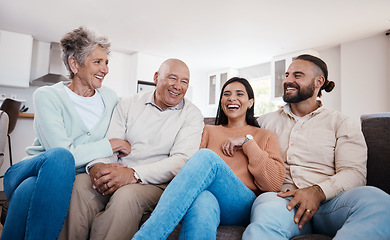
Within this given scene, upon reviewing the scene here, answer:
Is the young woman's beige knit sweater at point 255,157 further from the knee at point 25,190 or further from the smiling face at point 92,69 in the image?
the knee at point 25,190

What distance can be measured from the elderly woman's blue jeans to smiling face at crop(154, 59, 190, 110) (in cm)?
67

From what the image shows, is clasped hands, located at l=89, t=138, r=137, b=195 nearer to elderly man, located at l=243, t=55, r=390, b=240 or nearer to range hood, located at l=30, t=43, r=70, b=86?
elderly man, located at l=243, t=55, r=390, b=240

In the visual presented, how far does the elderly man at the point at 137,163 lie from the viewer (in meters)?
1.35

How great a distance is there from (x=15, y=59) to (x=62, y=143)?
520cm

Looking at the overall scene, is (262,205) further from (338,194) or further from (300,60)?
(300,60)

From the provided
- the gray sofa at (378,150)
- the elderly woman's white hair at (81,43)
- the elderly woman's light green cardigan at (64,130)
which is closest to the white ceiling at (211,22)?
the elderly woman's white hair at (81,43)

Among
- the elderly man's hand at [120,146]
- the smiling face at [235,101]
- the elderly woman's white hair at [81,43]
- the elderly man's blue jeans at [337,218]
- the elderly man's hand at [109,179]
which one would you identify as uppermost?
the elderly woman's white hair at [81,43]

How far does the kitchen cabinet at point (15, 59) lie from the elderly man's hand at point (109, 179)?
527 cm

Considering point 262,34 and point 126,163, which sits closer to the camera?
point 126,163

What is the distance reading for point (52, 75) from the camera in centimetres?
601

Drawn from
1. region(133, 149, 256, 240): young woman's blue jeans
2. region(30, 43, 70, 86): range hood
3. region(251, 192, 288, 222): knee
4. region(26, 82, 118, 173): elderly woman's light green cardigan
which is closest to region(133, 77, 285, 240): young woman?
region(133, 149, 256, 240): young woman's blue jeans

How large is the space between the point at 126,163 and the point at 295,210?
0.96m

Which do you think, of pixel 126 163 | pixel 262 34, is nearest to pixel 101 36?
pixel 126 163

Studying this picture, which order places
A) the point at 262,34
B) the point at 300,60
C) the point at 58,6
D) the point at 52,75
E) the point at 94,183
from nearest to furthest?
the point at 94,183 < the point at 300,60 < the point at 58,6 < the point at 262,34 < the point at 52,75
